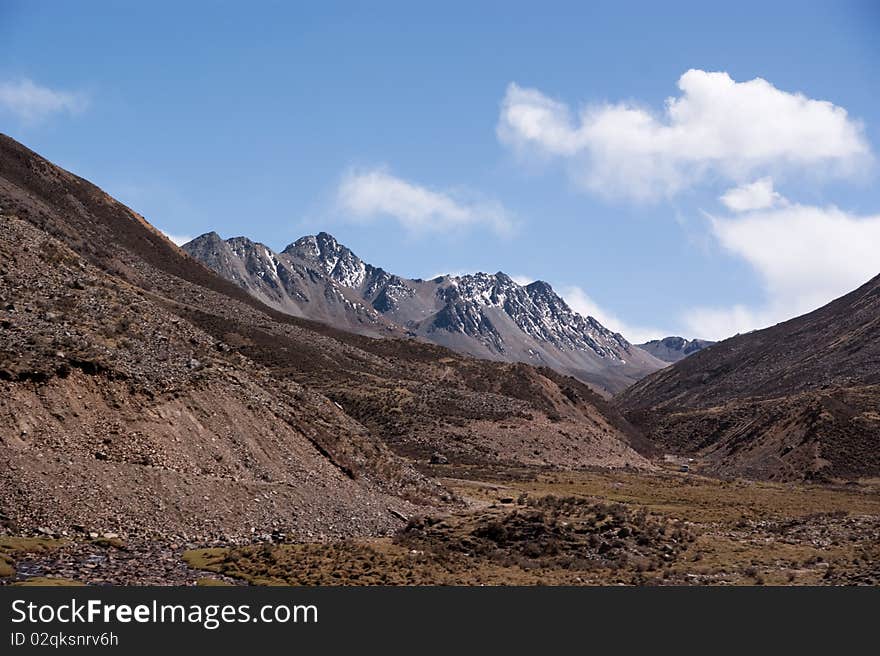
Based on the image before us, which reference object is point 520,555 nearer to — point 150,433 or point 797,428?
point 150,433

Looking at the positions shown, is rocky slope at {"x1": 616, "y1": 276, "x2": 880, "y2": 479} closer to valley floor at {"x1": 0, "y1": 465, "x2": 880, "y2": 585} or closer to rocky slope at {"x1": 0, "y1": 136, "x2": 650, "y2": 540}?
valley floor at {"x1": 0, "y1": 465, "x2": 880, "y2": 585}

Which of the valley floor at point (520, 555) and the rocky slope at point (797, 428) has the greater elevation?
the rocky slope at point (797, 428)

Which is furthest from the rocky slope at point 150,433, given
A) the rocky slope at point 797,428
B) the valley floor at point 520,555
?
the rocky slope at point 797,428

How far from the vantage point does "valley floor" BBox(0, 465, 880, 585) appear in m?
29.2

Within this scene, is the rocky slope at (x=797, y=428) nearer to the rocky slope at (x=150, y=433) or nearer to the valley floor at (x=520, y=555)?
the valley floor at (x=520, y=555)

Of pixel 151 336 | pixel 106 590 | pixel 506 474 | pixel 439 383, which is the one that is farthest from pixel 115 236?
pixel 106 590

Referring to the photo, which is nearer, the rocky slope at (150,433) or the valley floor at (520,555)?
the valley floor at (520,555)

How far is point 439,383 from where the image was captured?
4783 inches

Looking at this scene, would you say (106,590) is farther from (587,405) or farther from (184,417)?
(587,405)

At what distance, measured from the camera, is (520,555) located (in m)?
37.7

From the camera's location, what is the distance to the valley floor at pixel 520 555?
2925cm

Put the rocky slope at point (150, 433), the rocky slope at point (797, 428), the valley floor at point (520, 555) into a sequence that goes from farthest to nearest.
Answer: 1. the rocky slope at point (797, 428)
2. the rocky slope at point (150, 433)
3. the valley floor at point (520, 555)

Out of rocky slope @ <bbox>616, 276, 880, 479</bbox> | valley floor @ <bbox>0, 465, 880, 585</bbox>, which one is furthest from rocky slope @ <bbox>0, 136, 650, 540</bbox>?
rocky slope @ <bbox>616, 276, 880, 479</bbox>

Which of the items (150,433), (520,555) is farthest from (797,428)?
(150,433)
